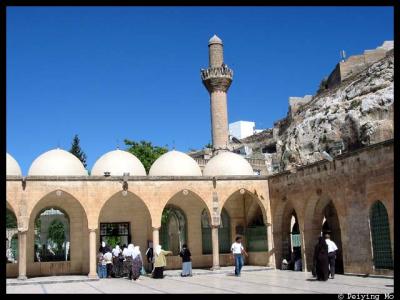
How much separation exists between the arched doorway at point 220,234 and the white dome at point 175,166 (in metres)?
1.83

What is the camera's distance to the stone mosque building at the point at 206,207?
1468 centimetres

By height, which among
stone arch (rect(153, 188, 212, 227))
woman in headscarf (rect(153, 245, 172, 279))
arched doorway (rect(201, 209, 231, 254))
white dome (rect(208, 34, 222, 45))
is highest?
Answer: white dome (rect(208, 34, 222, 45))

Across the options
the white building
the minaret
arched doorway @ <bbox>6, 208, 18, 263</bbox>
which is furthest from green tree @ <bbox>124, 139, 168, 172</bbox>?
the white building

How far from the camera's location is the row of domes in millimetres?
18984

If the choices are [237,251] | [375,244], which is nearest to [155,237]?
[237,251]

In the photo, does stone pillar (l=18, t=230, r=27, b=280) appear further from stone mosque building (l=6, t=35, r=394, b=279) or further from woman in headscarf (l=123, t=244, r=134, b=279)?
woman in headscarf (l=123, t=244, r=134, b=279)

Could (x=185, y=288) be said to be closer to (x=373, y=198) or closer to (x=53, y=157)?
(x=373, y=198)

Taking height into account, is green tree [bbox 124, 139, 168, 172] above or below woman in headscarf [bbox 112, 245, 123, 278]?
above

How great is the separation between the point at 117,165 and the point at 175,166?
2166 millimetres

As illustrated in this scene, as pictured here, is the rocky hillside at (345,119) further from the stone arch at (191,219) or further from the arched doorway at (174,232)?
the arched doorway at (174,232)

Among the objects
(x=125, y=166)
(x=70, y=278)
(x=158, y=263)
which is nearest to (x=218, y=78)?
(x=125, y=166)

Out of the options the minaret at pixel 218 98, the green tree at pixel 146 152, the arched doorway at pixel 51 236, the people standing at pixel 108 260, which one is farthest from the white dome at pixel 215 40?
the people standing at pixel 108 260

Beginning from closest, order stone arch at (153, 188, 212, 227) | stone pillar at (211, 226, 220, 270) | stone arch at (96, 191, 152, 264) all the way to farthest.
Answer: stone arch at (153, 188, 212, 227), stone pillar at (211, 226, 220, 270), stone arch at (96, 191, 152, 264)
